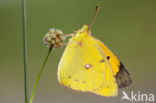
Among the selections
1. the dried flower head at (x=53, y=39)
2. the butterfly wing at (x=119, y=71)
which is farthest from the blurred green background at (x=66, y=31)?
the dried flower head at (x=53, y=39)

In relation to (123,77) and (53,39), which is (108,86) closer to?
(123,77)

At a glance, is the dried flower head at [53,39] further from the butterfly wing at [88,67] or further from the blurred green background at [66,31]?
the blurred green background at [66,31]

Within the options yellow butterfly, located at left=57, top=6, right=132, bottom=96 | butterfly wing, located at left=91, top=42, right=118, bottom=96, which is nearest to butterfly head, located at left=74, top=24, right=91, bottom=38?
yellow butterfly, located at left=57, top=6, right=132, bottom=96

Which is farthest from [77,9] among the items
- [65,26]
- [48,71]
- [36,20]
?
[48,71]

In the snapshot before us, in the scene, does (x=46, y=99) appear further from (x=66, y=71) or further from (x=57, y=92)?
(x=66, y=71)

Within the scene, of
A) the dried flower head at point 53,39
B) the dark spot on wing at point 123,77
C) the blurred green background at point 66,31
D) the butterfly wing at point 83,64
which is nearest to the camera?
the dried flower head at point 53,39

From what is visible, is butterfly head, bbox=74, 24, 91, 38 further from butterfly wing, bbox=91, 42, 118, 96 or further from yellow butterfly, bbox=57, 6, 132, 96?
butterfly wing, bbox=91, 42, 118, 96

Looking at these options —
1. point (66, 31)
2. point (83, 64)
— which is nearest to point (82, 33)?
point (83, 64)
